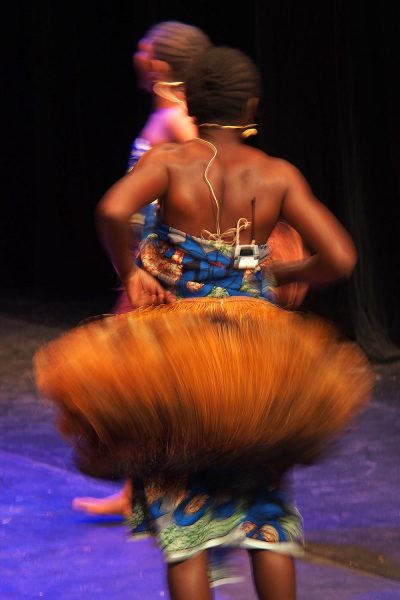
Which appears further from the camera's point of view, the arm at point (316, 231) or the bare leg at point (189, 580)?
the arm at point (316, 231)

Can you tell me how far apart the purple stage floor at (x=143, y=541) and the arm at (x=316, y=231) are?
399mm

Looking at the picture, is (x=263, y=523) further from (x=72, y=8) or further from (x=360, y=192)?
(x=72, y=8)

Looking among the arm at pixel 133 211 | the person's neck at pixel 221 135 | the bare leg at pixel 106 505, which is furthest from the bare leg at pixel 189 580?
the bare leg at pixel 106 505

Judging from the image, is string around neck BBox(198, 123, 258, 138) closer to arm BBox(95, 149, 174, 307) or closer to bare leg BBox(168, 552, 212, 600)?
arm BBox(95, 149, 174, 307)

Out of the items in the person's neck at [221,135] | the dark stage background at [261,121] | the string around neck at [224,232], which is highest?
the person's neck at [221,135]

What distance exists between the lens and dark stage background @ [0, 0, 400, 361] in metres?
7.59

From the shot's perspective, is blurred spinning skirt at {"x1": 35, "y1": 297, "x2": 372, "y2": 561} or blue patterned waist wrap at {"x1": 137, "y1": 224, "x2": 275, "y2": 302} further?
blue patterned waist wrap at {"x1": 137, "y1": 224, "x2": 275, "y2": 302}

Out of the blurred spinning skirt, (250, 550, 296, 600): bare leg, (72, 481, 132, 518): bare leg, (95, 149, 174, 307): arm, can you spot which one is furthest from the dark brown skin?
(72, 481, 132, 518): bare leg

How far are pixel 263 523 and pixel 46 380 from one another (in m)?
0.60

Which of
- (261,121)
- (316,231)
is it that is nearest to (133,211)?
(316,231)

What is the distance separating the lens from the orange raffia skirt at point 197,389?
9.35 ft

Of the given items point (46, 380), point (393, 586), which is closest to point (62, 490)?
point (393, 586)

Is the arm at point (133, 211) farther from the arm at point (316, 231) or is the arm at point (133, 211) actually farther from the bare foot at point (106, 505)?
the bare foot at point (106, 505)

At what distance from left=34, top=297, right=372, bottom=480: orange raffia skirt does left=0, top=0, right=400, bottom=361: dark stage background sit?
4699 millimetres
